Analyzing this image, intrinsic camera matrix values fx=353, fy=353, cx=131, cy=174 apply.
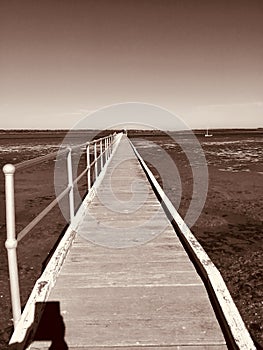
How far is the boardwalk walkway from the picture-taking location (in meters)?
2.52

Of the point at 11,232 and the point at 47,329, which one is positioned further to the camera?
the point at 47,329

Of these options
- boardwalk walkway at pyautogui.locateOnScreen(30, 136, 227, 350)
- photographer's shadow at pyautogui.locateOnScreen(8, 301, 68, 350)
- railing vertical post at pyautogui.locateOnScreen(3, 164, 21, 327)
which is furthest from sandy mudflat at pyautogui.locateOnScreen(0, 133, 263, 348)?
railing vertical post at pyautogui.locateOnScreen(3, 164, 21, 327)

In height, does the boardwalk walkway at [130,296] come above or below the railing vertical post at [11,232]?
below

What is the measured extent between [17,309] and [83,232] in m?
2.52

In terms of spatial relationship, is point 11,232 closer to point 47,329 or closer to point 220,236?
point 47,329

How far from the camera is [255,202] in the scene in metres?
11.0

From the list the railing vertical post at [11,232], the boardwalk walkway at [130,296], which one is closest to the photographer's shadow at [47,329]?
the boardwalk walkway at [130,296]

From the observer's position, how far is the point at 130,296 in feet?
10.3

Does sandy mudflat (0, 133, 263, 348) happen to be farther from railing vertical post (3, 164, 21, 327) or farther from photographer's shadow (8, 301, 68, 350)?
railing vertical post (3, 164, 21, 327)

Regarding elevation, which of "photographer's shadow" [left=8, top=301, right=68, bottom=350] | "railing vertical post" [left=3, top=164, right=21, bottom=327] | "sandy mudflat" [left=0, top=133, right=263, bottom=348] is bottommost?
"sandy mudflat" [left=0, top=133, right=263, bottom=348]

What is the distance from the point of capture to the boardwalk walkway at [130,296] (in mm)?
2516

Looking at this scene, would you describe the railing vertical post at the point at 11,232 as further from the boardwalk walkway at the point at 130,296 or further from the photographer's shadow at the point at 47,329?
the boardwalk walkway at the point at 130,296

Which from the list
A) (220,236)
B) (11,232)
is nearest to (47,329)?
(11,232)

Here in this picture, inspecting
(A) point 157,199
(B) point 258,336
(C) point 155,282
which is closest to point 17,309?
(C) point 155,282
